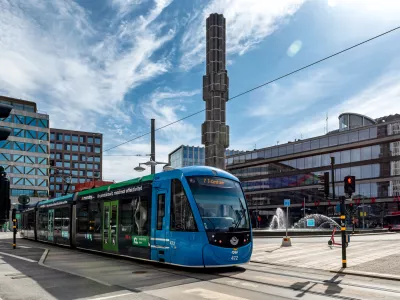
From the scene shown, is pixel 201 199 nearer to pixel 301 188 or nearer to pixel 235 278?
pixel 235 278

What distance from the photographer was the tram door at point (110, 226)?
53.4ft

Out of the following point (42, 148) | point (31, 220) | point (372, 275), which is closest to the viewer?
point (372, 275)

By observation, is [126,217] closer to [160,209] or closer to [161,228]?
[160,209]

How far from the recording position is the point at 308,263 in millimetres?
14820

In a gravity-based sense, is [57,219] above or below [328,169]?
below

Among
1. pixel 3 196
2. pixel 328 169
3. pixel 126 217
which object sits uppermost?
pixel 328 169

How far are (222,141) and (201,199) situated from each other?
11.4 meters

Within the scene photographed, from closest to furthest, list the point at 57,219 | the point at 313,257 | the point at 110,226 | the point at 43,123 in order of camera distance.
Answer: the point at 313,257, the point at 110,226, the point at 57,219, the point at 43,123

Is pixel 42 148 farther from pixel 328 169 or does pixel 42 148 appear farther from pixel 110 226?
pixel 110 226

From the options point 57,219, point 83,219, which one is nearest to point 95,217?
point 83,219

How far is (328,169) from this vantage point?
246 ft

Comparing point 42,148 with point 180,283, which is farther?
point 42,148

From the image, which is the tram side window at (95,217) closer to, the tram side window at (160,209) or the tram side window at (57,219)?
the tram side window at (160,209)

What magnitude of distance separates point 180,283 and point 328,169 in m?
69.1
